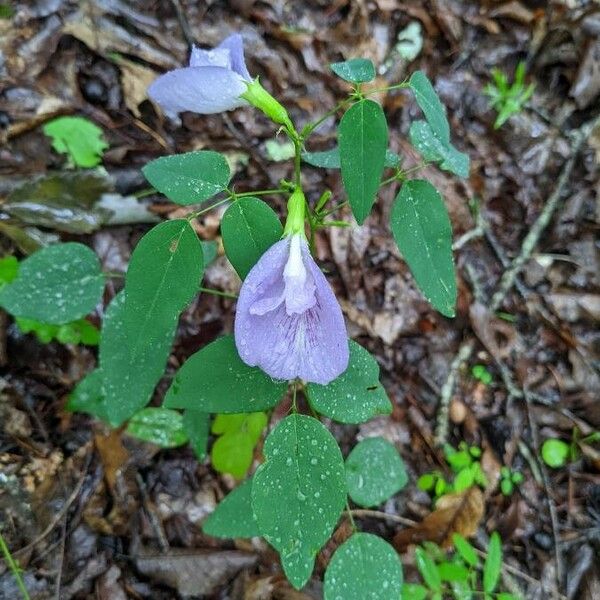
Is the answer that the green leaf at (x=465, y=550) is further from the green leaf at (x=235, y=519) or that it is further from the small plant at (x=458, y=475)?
the green leaf at (x=235, y=519)

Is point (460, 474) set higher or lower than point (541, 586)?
higher

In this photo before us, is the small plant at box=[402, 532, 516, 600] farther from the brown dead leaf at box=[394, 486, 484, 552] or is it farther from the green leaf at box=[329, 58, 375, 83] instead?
the green leaf at box=[329, 58, 375, 83]

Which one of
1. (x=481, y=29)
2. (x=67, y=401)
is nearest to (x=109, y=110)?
(x=67, y=401)

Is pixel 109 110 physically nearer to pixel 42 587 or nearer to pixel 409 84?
pixel 409 84

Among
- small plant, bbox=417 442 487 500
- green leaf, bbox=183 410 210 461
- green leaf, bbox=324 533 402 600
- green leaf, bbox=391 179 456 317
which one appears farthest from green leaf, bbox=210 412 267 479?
green leaf, bbox=391 179 456 317

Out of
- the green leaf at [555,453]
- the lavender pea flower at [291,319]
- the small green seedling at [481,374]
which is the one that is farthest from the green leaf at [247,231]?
the green leaf at [555,453]
